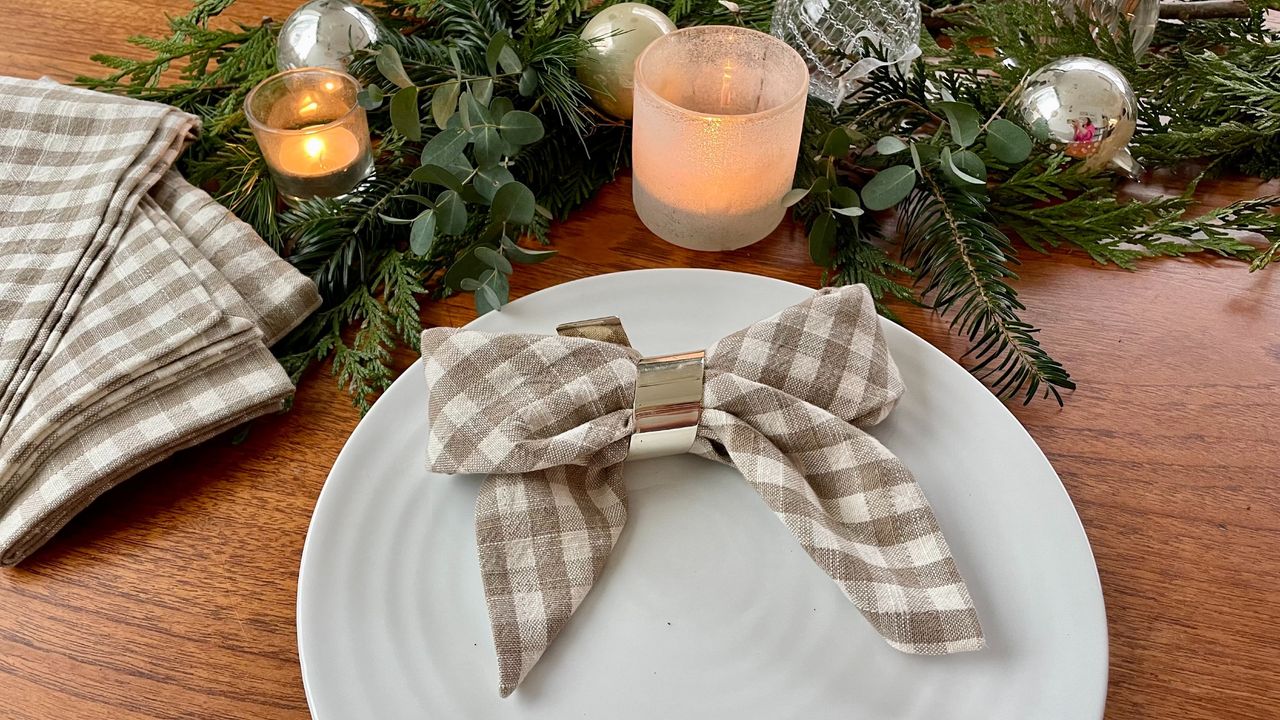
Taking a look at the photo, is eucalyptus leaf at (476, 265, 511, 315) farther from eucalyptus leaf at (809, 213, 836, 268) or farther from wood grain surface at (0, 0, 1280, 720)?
eucalyptus leaf at (809, 213, 836, 268)

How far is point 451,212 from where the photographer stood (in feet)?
1.67

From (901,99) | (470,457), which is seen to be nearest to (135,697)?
(470,457)

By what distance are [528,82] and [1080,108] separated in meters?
0.34

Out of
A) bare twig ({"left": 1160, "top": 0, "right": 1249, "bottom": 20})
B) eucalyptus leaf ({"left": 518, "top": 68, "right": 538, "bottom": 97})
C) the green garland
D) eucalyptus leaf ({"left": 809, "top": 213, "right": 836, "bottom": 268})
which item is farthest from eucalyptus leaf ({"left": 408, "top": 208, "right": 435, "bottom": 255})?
bare twig ({"left": 1160, "top": 0, "right": 1249, "bottom": 20})

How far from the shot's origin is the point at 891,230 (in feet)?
1.90

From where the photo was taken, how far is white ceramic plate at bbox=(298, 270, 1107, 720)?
0.36m

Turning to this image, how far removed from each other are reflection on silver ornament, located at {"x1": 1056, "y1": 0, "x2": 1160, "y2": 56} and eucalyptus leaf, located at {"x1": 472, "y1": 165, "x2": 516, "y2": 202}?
0.43 m

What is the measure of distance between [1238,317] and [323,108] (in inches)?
22.2

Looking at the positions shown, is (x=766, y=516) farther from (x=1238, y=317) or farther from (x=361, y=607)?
(x=1238, y=317)

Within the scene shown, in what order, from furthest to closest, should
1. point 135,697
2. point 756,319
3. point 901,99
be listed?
point 901,99 → point 756,319 → point 135,697

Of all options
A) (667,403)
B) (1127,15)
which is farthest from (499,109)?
(1127,15)

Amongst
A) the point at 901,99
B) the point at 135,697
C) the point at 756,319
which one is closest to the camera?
the point at 135,697

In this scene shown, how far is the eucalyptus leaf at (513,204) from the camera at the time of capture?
50 cm

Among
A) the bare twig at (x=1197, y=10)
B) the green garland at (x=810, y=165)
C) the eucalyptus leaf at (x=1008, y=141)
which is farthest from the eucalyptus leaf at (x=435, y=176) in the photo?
the bare twig at (x=1197, y=10)
